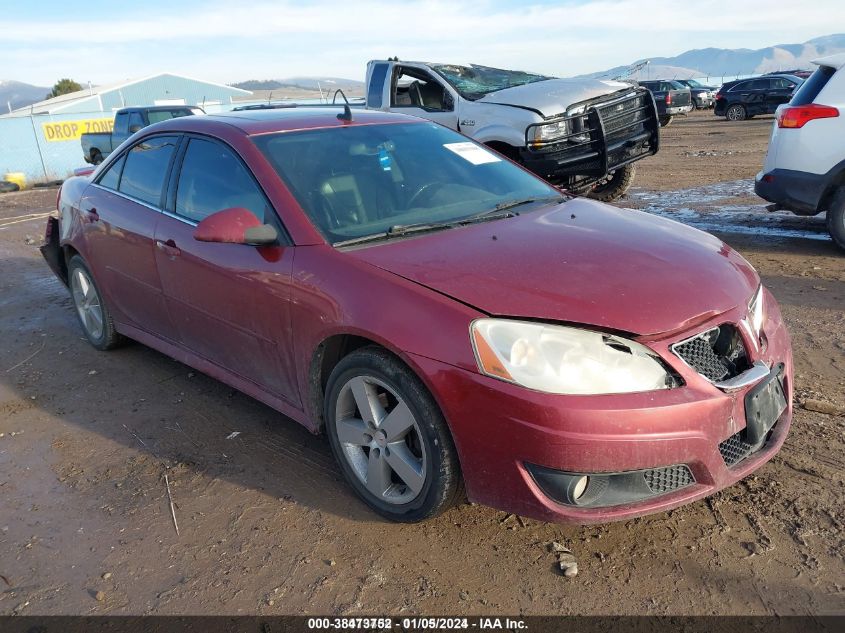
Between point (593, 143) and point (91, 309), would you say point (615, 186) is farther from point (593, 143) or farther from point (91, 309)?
point (91, 309)

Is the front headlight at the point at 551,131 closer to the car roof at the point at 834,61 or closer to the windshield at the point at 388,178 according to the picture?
the car roof at the point at 834,61

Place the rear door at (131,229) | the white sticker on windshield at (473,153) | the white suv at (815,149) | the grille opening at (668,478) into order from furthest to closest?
1. the white suv at (815,149)
2. the rear door at (131,229)
3. the white sticker on windshield at (473,153)
4. the grille opening at (668,478)

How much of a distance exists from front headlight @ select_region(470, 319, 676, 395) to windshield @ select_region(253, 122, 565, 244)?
91cm

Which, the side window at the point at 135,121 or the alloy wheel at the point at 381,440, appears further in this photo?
the side window at the point at 135,121

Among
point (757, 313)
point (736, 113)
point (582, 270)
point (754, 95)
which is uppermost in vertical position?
point (582, 270)

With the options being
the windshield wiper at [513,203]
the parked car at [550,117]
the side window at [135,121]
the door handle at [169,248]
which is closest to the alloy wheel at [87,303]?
the door handle at [169,248]

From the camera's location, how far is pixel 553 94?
7797 mm

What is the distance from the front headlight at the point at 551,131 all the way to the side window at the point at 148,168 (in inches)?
173

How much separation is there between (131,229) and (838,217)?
5882 millimetres

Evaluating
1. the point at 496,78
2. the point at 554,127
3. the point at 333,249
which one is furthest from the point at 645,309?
the point at 496,78

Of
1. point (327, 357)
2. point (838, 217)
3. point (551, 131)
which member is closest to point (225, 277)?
point (327, 357)

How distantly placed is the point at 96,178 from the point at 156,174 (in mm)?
956

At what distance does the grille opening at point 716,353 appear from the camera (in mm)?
2385

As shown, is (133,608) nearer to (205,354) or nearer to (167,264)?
(205,354)
